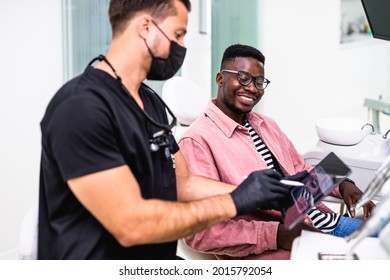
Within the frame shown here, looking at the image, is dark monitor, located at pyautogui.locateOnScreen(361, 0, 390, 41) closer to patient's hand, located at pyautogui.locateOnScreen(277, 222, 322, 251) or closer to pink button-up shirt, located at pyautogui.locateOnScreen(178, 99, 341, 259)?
pink button-up shirt, located at pyautogui.locateOnScreen(178, 99, 341, 259)

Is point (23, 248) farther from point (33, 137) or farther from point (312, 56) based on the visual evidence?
point (312, 56)

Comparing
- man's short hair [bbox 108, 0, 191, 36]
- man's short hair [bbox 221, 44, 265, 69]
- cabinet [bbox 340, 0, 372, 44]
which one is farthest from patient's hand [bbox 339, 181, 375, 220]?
cabinet [bbox 340, 0, 372, 44]

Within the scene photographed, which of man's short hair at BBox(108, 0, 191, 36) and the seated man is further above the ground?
man's short hair at BBox(108, 0, 191, 36)

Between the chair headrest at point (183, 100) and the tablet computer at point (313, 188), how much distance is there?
0.66m

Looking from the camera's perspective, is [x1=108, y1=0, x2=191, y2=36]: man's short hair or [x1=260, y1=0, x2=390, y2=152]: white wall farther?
[x1=260, y1=0, x2=390, y2=152]: white wall

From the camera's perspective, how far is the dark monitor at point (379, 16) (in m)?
1.73

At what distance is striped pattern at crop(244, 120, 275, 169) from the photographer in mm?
1683

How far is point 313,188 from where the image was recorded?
1.28 meters

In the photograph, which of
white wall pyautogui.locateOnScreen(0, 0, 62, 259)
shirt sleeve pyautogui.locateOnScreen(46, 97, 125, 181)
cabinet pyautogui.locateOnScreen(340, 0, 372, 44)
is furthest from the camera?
cabinet pyautogui.locateOnScreen(340, 0, 372, 44)

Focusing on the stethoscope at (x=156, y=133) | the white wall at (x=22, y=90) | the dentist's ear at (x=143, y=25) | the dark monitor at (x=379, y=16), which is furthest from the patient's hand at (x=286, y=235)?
the white wall at (x=22, y=90)

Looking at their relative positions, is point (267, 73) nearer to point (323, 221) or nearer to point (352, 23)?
point (323, 221)

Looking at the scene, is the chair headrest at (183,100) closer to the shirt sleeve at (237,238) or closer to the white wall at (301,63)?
the shirt sleeve at (237,238)

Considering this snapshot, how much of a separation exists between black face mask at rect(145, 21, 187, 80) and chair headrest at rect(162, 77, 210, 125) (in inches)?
24.5
